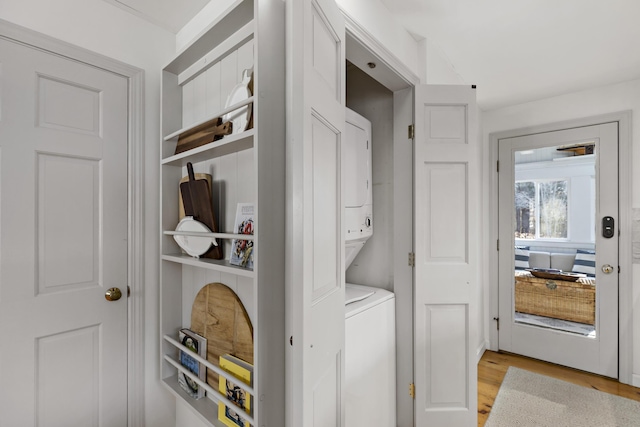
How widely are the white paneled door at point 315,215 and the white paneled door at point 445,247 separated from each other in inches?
34.4

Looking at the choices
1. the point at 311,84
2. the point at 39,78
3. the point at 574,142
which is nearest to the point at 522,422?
the point at 574,142

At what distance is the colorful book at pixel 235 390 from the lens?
3.64ft

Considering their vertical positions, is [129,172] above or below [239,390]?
above

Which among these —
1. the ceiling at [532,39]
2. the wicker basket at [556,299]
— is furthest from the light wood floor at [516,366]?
the ceiling at [532,39]

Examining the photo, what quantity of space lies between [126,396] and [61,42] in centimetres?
160

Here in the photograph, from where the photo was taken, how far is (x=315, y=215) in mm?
924

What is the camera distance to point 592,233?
2641mm

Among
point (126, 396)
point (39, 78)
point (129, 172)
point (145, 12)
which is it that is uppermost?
point (145, 12)

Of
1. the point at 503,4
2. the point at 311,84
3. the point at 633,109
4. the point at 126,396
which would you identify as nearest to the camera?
the point at 311,84

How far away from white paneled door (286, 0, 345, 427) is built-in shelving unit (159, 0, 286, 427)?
51mm

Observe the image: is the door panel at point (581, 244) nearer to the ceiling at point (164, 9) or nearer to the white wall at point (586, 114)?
the white wall at point (586, 114)

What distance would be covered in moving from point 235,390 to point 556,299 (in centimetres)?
301

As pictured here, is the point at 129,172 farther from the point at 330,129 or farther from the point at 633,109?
the point at 633,109

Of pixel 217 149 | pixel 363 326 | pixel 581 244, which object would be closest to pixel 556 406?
pixel 581 244
